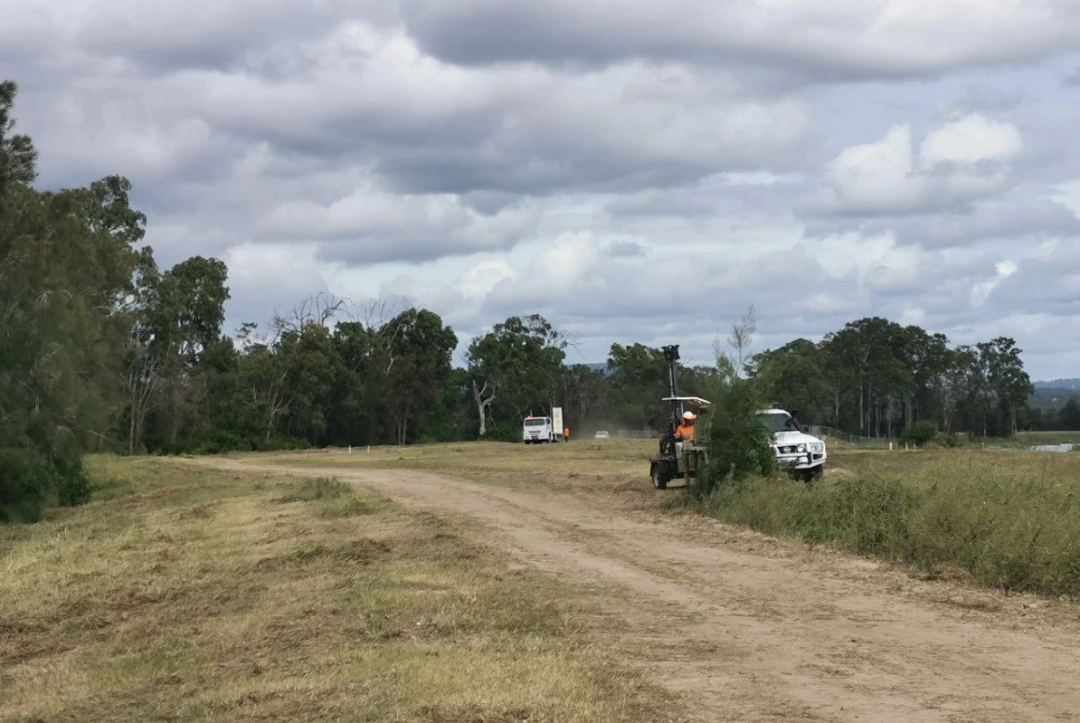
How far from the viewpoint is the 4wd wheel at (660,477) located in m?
28.8

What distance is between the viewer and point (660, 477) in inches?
1138

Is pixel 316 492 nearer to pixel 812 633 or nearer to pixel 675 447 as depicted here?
pixel 675 447

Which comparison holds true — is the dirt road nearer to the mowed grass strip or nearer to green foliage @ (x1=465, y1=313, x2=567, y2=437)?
the mowed grass strip

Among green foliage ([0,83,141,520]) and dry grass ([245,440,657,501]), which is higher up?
green foliage ([0,83,141,520])

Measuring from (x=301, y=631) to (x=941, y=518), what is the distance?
863cm

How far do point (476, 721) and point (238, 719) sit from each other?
207 centimetres

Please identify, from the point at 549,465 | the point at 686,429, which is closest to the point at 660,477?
the point at 686,429

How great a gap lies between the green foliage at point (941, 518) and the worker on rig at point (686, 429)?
3.72 m

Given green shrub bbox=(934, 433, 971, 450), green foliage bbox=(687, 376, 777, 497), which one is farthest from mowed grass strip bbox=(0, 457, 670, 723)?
green shrub bbox=(934, 433, 971, 450)

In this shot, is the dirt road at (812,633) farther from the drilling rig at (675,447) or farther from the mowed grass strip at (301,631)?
the drilling rig at (675,447)

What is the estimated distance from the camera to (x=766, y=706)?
29.4 feet

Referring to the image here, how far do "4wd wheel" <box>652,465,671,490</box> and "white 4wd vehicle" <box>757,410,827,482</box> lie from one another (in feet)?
8.56

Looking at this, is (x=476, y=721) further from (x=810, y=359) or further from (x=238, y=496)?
(x=810, y=359)

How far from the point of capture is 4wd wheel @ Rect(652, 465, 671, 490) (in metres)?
28.8
